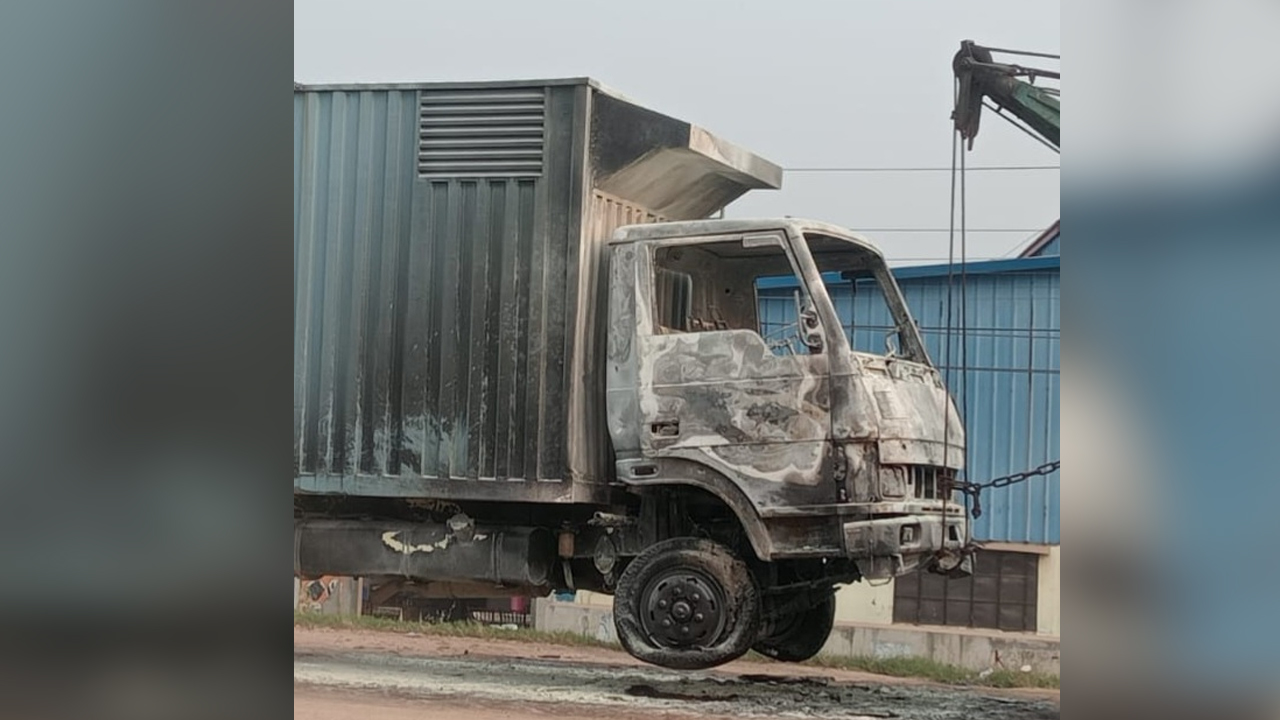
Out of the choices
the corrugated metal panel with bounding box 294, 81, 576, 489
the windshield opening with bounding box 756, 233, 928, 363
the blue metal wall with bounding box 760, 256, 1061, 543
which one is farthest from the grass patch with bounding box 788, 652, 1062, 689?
the corrugated metal panel with bounding box 294, 81, 576, 489

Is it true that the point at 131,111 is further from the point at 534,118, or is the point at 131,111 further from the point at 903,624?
the point at 903,624

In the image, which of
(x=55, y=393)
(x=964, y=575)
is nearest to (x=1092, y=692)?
(x=964, y=575)

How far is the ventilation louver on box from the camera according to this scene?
18.3ft

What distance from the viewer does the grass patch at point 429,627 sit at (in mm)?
5949

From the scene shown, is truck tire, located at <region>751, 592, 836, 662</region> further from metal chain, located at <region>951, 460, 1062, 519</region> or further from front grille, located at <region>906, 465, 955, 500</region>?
metal chain, located at <region>951, 460, 1062, 519</region>

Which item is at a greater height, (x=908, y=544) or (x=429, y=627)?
(x=908, y=544)

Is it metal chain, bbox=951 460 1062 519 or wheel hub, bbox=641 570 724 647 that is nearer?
metal chain, bbox=951 460 1062 519

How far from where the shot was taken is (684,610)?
5395 mm

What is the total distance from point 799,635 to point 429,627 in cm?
175

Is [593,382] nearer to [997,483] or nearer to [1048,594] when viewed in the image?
[997,483]

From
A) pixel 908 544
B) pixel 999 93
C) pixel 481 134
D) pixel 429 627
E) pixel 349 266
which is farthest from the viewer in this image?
pixel 429 627

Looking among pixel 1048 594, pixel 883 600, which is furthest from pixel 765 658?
pixel 1048 594

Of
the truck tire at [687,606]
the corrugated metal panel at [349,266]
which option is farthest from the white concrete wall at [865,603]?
the corrugated metal panel at [349,266]

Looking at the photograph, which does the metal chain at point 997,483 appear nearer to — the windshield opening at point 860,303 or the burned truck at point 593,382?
the burned truck at point 593,382
